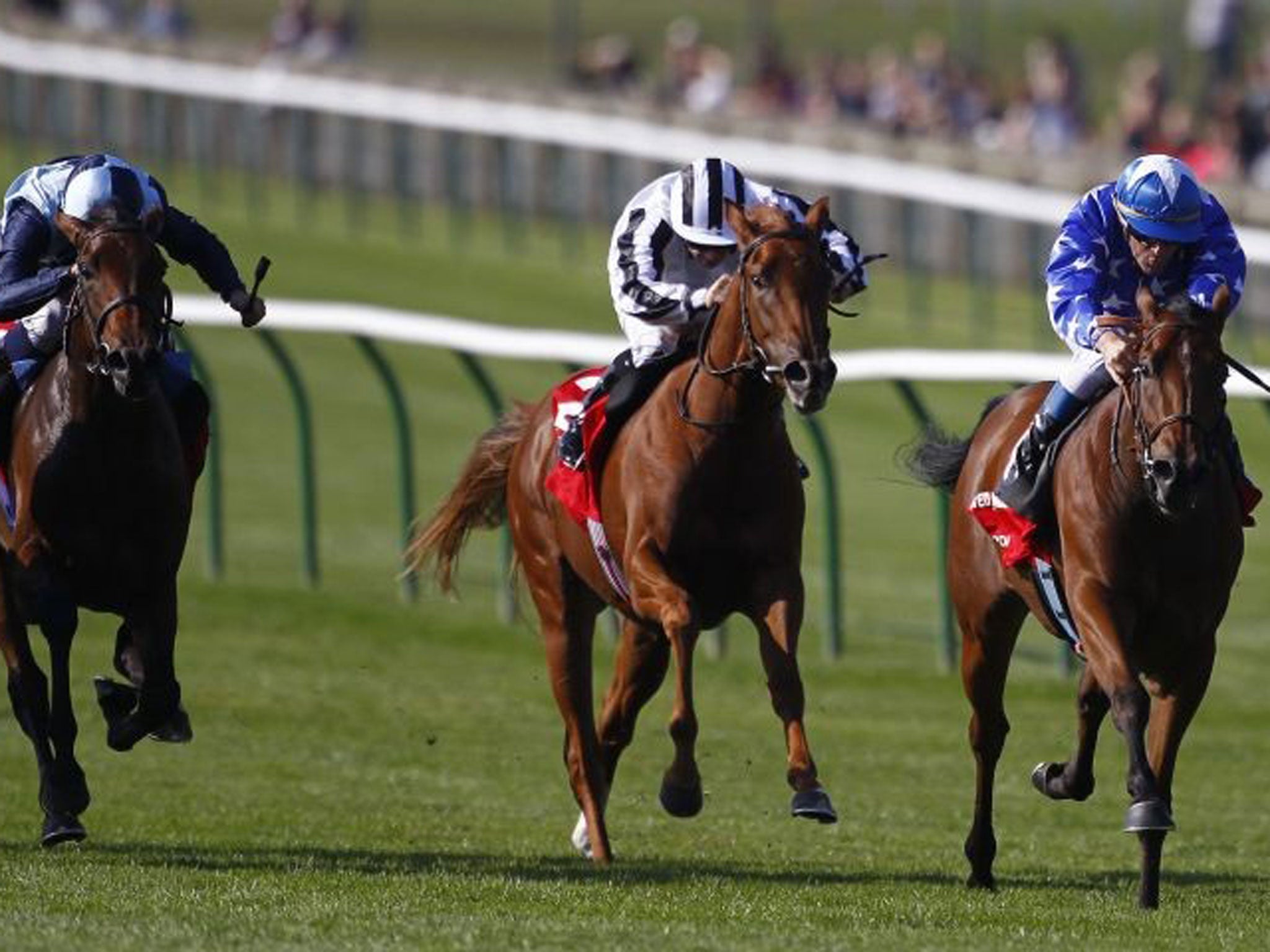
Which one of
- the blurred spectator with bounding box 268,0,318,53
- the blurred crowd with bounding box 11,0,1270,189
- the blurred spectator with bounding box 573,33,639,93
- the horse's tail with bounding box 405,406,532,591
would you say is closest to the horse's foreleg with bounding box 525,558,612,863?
the horse's tail with bounding box 405,406,532,591

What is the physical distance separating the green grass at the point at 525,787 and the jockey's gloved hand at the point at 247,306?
1.48 m

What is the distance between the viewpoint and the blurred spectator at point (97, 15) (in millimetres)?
28797

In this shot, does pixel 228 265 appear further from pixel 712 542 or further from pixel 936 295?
pixel 936 295

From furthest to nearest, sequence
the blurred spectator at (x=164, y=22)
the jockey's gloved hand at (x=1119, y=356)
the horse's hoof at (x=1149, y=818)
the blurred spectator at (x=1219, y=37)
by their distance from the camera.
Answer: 1. the blurred spectator at (x=164, y=22)
2. the blurred spectator at (x=1219, y=37)
3. the jockey's gloved hand at (x=1119, y=356)
4. the horse's hoof at (x=1149, y=818)

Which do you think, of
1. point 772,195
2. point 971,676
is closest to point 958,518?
point 971,676

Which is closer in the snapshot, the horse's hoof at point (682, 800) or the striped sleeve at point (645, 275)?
the horse's hoof at point (682, 800)

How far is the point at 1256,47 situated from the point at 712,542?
76.0 feet

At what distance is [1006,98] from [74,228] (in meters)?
18.6

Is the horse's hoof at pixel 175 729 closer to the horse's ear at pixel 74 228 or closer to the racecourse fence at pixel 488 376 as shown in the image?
the horse's ear at pixel 74 228

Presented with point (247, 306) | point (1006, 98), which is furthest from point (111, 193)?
point (1006, 98)

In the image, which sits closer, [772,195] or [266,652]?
[772,195]

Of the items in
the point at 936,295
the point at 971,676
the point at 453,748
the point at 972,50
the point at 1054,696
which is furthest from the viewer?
the point at 972,50

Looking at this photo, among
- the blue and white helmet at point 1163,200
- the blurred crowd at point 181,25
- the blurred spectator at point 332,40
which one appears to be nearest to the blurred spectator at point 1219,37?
the blurred crowd at point 181,25

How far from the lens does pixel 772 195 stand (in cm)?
888
